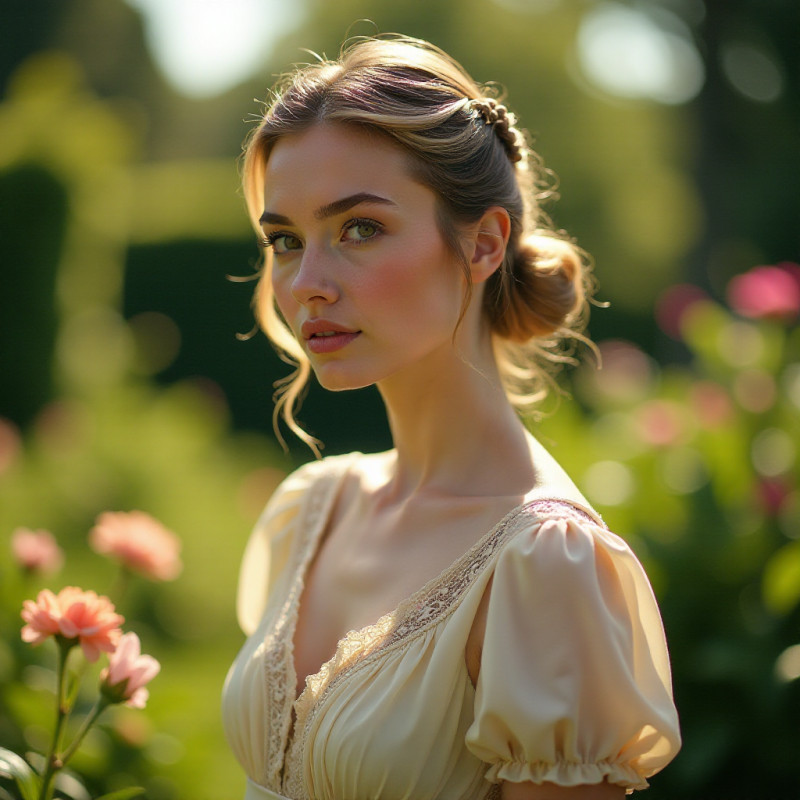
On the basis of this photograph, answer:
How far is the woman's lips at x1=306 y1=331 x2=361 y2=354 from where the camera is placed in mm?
1824

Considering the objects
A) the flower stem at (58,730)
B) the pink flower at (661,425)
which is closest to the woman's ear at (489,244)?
the flower stem at (58,730)

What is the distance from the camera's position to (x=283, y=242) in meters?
1.94

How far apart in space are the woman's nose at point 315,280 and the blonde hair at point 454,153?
236 millimetres

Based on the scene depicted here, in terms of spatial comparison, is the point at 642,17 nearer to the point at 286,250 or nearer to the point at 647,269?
the point at 647,269

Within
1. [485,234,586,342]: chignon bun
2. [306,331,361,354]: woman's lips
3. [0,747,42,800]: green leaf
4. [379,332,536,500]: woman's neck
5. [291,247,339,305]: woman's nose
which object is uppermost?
[485,234,586,342]: chignon bun

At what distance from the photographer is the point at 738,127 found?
16188 mm

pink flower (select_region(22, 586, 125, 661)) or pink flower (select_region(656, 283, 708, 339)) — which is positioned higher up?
pink flower (select_region(656, 283, 708, 339))

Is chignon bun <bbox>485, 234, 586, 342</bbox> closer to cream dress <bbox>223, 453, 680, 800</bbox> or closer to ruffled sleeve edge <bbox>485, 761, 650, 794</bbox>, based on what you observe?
cream dress <bbox>223, 453, 680, 800</bbox>

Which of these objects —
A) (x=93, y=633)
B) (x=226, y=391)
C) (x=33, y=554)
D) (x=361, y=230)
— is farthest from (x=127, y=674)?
(x=226, y=391)

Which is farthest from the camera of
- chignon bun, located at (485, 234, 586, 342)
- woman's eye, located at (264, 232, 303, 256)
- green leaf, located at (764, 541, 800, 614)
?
green leaf, located at (764, 541, 800, 614)

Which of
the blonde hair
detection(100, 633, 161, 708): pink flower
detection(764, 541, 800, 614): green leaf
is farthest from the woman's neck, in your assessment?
detection(764, 541, 800, 614): green leaf

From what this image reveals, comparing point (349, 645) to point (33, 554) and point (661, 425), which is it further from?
point (661, 425)

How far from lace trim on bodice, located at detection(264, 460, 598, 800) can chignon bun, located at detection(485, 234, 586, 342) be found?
540 millimetres

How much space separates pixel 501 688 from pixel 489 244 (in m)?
0.89
